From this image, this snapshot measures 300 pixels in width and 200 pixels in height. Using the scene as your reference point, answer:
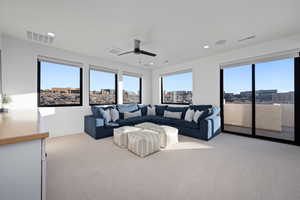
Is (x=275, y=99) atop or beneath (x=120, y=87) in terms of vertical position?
beneath

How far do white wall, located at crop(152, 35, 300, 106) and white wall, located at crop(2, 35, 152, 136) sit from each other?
383 cm

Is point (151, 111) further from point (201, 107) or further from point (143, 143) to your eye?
point (143, 143)

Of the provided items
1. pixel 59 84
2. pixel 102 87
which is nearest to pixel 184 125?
pixel 102 87

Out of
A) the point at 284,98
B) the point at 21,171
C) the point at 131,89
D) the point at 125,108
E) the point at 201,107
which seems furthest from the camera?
the point at 131,89

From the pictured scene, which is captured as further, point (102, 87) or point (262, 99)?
point (102, 87)

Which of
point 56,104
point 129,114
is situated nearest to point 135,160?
point 129,114

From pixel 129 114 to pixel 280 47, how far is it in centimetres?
452

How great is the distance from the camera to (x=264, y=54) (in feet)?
11.0

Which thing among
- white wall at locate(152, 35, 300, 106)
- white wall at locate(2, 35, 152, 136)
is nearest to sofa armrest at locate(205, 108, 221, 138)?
white wall at locate(152, 35, 300, 106)

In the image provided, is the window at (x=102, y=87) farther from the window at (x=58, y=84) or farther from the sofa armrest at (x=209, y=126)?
the sofa armrest at (x=209, y=126)

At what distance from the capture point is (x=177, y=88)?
5535 millimetres

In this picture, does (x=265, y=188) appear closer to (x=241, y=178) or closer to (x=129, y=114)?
(x=241, y=178)

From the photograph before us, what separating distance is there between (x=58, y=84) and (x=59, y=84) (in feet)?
0.08

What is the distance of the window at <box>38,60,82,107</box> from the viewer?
3629mm
